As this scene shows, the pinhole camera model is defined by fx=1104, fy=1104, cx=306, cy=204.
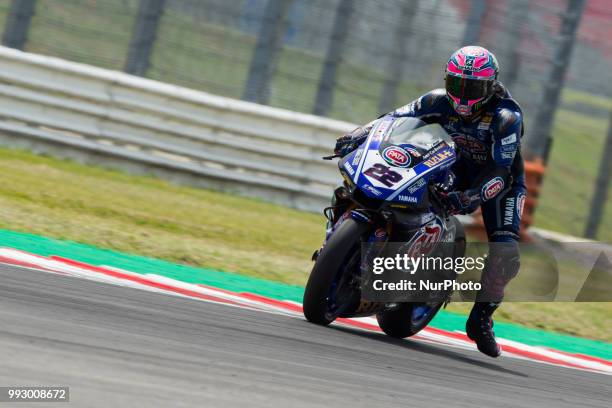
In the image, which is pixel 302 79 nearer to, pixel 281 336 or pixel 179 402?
pixel 281 336

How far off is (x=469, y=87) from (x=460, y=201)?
0.64m

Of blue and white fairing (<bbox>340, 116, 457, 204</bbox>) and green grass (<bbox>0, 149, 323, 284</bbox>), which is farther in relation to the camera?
green grass (<bbox>0, 149, 323, 284</bbox>)

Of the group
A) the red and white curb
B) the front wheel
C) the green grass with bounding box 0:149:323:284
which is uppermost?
the front wheel

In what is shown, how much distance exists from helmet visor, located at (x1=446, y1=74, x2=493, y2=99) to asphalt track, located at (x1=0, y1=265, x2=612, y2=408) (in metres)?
1.44

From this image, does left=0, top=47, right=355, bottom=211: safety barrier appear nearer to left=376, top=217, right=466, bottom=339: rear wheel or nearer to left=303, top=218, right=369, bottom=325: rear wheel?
left=376, top=217, right=466, bottom=339: rear wheel

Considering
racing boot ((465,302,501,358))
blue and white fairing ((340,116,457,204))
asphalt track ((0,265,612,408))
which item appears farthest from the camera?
racing boot ((465,302,501,358))

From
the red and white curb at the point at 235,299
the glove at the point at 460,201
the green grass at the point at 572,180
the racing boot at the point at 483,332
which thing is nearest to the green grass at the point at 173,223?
the red and white curb at the point at 235,299

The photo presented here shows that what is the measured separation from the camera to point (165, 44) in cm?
1151

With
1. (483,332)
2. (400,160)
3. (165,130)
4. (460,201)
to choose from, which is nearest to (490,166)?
(460,201)

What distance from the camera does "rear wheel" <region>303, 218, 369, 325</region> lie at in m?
5.58

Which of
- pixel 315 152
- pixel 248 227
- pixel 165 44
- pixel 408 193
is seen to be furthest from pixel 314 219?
pixel 408 193

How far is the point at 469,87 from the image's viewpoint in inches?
241

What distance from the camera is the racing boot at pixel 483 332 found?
20.7 ft

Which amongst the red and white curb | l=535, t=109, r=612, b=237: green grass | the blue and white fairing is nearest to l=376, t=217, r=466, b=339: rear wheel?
the red and white curb
